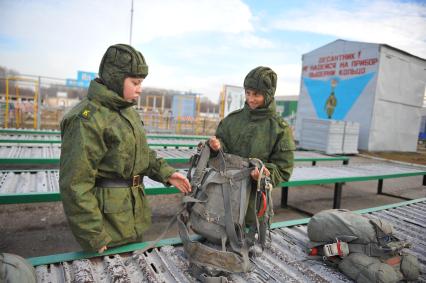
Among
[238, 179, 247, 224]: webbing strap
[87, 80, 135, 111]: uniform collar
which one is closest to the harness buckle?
[238, 179, 247, 224]: webbing strap

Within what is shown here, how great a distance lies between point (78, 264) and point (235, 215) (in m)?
0.94

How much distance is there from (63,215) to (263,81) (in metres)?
3.85

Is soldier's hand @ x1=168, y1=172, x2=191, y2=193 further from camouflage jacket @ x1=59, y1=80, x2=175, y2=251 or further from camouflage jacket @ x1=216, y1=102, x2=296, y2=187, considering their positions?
camouflage jacket @ x1=216, y1=102, x2=296, y2=187

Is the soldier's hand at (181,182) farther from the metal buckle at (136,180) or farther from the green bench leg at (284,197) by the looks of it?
the green bench leg at (284,197)

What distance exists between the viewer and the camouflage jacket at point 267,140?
2.27 m

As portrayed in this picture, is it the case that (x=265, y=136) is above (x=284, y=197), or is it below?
above

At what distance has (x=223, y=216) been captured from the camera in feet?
5.68

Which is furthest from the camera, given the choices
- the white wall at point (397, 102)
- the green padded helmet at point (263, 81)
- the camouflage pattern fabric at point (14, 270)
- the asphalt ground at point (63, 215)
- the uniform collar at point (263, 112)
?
the white wall at point (397, 102)

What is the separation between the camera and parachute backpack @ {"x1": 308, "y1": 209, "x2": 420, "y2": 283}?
1.80m

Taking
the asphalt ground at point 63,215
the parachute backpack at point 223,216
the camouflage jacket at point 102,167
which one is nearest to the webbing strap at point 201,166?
the parachute backpack at point 223,216

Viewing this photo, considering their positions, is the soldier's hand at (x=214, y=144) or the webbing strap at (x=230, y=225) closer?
the webbing strap at (x=230, y=225)

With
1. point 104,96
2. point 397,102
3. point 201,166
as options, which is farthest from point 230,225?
point 397,102

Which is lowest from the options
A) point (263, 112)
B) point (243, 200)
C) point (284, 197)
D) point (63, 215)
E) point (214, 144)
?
point (63, 215)

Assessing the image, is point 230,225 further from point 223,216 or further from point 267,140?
point 267,140
